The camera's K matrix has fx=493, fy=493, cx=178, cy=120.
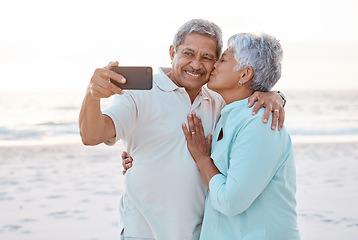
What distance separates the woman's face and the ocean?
10.3m

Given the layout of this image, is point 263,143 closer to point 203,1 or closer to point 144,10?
point 203,1

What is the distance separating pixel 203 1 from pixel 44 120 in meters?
7.12

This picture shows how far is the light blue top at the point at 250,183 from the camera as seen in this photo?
206cm

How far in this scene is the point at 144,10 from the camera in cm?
1934

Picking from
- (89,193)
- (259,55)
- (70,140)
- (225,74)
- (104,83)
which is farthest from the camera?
(70,140)

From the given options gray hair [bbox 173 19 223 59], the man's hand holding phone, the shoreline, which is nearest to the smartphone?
the man's hand holding phone

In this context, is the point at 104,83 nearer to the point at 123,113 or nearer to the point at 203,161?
the point at 123,113

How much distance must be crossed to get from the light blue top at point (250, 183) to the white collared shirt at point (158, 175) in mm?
142

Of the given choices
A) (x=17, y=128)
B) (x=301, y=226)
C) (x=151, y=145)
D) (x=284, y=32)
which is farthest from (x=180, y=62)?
(x=284, y=32)

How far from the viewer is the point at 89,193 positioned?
674cm

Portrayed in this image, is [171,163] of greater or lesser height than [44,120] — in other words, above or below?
above

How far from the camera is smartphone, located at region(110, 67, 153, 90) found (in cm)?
206

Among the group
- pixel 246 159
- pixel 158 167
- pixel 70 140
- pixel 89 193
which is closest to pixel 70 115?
pixel 70 140

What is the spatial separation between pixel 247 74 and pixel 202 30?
43cm
